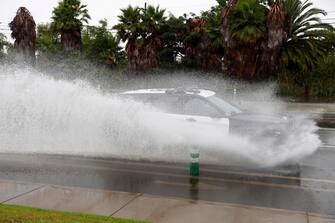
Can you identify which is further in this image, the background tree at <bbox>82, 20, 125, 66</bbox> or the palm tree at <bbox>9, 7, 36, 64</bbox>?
the background tree at <bbox>82, 20, 125, 66</bbox>

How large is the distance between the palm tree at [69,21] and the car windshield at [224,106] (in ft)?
87.1

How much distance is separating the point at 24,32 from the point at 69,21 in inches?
149

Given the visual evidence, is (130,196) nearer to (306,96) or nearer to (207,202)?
(207,202)

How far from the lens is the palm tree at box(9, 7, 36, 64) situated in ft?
118

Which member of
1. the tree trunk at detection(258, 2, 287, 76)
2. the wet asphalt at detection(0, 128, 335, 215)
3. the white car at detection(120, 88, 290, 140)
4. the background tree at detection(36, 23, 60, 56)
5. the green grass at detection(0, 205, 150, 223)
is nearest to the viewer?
the green grass at detection(0, 205, 150, 223)

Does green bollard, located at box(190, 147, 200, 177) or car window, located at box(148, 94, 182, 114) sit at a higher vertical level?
car window, located at box(148, 94, 182, 114)

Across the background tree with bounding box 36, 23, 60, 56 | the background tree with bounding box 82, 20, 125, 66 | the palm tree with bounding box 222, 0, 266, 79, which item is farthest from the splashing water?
the background tree with bounding box 82, 20, 125, 66

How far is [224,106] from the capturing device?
10805 millimetres

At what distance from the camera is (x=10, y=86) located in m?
12.7

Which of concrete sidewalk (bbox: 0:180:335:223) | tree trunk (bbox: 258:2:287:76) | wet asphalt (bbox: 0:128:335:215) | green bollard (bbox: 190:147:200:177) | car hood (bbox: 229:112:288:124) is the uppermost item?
tree trunk (bbox: 258:2:287:76)

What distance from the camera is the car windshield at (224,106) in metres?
10.6

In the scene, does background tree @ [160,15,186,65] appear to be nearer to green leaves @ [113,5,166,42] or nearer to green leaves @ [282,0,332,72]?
green leaves @ [113,5,166,42]

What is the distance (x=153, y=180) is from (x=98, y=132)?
138 inches

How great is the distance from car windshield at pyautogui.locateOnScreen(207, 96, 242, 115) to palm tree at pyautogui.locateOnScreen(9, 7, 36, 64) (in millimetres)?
27794
